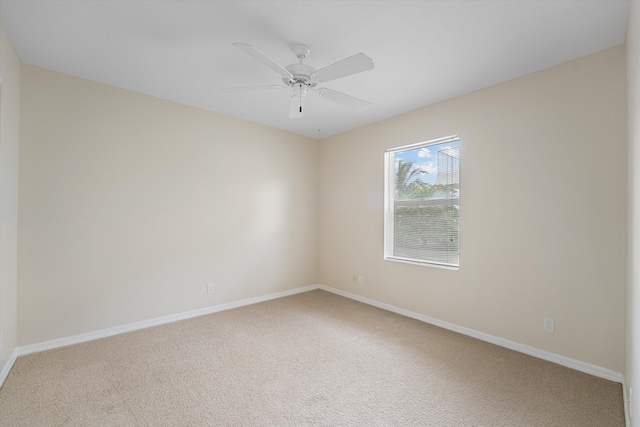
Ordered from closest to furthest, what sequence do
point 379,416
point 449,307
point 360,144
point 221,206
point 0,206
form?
point 379,416
point 0,206
point 449,307
point 221,206
point 360,144

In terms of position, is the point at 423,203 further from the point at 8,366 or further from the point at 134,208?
the point at 8,366

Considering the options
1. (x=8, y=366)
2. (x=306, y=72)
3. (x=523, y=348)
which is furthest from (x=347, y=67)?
(x=8, y=366)

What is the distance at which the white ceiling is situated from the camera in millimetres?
1840

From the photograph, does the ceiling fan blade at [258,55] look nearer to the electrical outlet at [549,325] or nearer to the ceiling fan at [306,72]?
the ceiling fan at [306,72]

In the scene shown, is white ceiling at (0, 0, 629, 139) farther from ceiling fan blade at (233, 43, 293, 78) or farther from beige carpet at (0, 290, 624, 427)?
beige carpet at (0, 290, 624, 427)

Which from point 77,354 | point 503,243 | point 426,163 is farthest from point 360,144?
point 77,354

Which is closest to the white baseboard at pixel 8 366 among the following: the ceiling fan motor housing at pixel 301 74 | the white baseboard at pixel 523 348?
the ceiling fan motor housing at pixel 301 74

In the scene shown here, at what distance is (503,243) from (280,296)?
3031mm

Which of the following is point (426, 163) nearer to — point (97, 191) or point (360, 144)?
point (360, 144)

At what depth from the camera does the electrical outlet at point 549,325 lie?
2.46 meters

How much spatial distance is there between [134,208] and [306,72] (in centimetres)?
234

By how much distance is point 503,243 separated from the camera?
9.10ft

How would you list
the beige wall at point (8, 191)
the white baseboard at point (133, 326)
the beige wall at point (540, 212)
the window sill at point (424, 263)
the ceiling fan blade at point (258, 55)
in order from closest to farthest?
1. the ceiling fan blade at point (258, 55)
2. the beige wall at point (8, 191)
3. the beige wall at point (540, 212)
4. the white baseboard at point (133, 326)
5. the window sill at point (424, 263)

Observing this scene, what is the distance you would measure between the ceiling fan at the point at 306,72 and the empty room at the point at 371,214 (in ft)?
0.07
